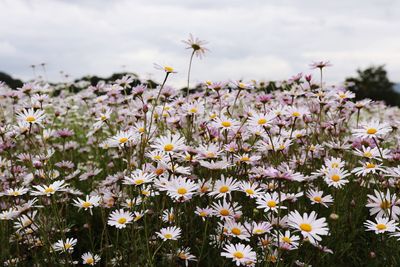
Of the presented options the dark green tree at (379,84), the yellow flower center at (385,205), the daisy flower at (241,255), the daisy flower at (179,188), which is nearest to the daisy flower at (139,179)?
the daisy flower at (179,188)

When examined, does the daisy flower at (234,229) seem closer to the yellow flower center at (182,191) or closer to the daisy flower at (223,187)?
the daisy flower at (223,187)

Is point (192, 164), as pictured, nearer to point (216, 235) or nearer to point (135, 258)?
point (216, 235)

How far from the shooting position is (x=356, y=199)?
11.2 feet

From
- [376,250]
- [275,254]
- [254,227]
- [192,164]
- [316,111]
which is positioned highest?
[316,111]

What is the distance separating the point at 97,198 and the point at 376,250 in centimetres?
196

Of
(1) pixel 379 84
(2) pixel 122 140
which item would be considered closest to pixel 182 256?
(2) pixel 122 140

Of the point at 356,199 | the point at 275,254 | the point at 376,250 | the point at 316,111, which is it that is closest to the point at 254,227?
the point at 275,254

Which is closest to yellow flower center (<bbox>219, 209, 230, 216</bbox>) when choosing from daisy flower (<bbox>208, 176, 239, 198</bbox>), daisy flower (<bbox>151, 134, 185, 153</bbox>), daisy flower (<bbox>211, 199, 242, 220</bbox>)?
daisy flower (<bbox>211, 199, 242, 220</bbox>)

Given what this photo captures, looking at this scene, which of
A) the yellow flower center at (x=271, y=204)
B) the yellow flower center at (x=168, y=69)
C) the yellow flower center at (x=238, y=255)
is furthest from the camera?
the yellow flower center at (x=168, y=69)

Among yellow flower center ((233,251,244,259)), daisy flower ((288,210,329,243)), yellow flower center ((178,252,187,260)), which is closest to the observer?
daisy flower ((288,210,329,243))

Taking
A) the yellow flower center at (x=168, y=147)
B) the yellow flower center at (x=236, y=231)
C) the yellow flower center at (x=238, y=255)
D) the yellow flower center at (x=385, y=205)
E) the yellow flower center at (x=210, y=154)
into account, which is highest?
the yellow flower center at (x=168, y=147)

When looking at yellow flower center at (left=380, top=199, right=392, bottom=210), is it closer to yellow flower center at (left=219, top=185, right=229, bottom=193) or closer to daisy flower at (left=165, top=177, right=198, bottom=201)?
yellow flower center at (left=219, top=185, right=229, bottom=193)

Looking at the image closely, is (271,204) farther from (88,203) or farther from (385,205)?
(88,203)

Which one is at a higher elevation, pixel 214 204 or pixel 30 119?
pixel 30 119
